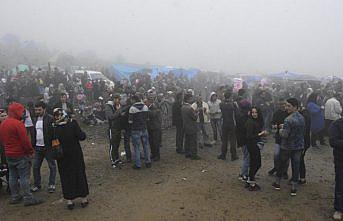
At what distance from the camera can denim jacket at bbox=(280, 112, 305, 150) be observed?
21.1ft

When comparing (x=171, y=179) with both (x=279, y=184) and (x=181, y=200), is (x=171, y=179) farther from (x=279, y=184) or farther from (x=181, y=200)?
(x=279, y=184)

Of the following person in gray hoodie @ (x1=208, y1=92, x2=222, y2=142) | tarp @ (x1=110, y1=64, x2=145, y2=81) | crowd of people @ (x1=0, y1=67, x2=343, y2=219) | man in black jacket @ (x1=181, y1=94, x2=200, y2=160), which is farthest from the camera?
tarp @ (x1=110, y1=64, x2=145, y2=81)

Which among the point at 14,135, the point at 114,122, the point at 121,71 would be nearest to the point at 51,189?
the point at 14,135

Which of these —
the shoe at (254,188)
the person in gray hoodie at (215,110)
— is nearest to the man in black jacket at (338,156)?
the shoe at (254,188)

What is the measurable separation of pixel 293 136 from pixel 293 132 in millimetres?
86

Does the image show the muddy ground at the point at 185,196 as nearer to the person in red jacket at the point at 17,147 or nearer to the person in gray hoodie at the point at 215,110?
the person in red jacket at the point at 17,147

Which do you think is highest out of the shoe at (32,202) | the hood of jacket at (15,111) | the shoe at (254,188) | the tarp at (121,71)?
the tarp at (121,71)

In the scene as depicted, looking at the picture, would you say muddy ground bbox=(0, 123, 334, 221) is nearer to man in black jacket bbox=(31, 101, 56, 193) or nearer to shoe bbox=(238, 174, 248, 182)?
shoe bbox=(238, 174, 248, 182)

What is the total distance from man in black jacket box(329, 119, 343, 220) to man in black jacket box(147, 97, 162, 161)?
463 centimetres

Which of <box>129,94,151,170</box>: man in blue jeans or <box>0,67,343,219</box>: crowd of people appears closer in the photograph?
<box>0,67,343,219</box>: crowd of people

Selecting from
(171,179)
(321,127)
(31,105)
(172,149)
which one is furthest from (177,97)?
(321,127)

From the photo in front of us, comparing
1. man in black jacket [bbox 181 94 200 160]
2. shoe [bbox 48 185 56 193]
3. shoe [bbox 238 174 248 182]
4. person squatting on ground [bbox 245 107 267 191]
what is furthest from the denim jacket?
shoe [bbox 48 185 56 193]

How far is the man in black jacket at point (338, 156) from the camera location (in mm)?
5621

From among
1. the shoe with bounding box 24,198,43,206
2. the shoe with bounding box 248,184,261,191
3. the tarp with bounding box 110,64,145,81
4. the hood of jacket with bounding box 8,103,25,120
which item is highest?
the tarp with bounding box 110,64,145,81
